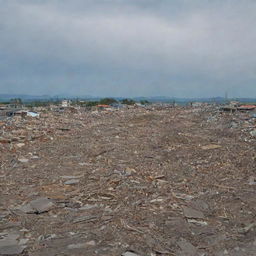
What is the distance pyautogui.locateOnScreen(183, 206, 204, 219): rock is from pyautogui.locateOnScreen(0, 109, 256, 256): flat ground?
14 mm

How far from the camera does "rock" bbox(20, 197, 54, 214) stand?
4805 millimetres

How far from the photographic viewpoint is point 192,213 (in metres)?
4.61

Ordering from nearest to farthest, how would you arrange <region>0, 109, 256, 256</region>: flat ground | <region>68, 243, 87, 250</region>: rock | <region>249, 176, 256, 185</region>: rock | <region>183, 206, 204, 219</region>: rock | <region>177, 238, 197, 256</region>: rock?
<region>177, 238, 197, 256</region>: rock
<region>68, 243, 87, 250</region>: rock
<region>0, 109, 256, 256</region>: flat ground
<region>183, 206, 204, 219</region>: rock
<region>249, 176, 256, 185</region>: rock

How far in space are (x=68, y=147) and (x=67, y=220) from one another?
5.83 meters

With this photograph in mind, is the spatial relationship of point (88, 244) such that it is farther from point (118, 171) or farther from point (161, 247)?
point (118, 171)

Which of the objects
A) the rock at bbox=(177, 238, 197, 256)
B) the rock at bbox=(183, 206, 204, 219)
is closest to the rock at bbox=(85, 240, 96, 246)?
the rock at bbox=(177, 238, 197, 256)

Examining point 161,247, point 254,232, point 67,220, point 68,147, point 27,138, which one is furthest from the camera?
point 27,138

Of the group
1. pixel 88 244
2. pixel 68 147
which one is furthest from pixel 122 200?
pixel 68 147

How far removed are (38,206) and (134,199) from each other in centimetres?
149

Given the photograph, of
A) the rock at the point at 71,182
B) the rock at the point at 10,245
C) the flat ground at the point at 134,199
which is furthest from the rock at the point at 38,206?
the rock at the point at 71,182

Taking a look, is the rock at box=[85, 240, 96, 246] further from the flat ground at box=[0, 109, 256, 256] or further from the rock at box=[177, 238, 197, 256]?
the rock at box=[177, 238, 197, 256]

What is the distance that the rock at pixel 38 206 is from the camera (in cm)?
480

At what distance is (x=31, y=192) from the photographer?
18.7 ft

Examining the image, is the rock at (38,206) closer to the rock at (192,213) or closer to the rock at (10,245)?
the rock at (10,245)
